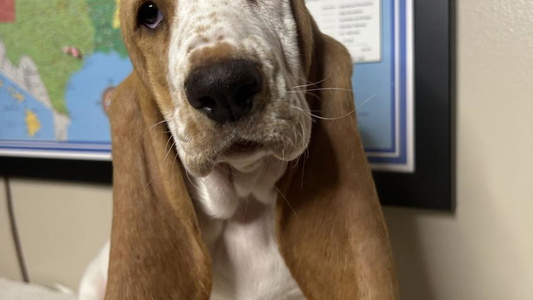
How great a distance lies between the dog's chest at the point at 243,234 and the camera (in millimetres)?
944

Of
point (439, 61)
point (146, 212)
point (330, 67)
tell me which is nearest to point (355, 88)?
point (439, 61)

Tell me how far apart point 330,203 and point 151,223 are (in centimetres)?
32

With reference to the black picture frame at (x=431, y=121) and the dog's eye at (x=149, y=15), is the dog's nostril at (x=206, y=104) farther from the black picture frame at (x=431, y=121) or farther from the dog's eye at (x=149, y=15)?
the black picture frame at (x=431, y=121)

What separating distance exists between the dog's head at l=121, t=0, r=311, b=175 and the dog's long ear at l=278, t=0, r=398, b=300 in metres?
0.06

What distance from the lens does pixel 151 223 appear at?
0.90 meters

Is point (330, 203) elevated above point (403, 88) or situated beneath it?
situated beneath

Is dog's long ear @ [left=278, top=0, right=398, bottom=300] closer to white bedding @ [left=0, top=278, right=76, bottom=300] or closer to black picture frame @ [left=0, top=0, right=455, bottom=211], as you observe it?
black picture frame @ [left=0, top=0, right=455, bottom=211]

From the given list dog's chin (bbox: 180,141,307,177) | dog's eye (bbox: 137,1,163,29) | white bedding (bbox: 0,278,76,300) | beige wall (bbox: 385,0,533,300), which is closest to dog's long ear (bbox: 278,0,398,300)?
dog's chin (bbox: 180,141,307,177)

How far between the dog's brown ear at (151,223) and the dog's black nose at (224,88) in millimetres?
249

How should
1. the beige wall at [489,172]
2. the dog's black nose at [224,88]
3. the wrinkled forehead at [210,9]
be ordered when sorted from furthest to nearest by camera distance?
the beige wall at [489,172] < the wrinkled forehead at [210,9] < the dog's black nose at [224,88]

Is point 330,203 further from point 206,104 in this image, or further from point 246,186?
point 206,104

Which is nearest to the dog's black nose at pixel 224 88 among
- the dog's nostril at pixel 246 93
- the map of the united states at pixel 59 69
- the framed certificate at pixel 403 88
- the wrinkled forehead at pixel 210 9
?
the dog's nostril at pixel 246 93

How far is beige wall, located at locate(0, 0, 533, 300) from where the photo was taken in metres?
1.05

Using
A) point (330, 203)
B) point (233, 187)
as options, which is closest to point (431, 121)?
point (330, 203)
